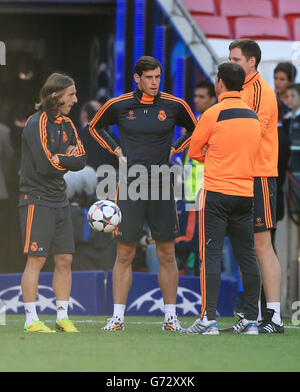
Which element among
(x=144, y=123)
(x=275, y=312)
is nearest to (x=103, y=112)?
(x=144, y=123)

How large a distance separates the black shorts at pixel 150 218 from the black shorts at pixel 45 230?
0.44 meters

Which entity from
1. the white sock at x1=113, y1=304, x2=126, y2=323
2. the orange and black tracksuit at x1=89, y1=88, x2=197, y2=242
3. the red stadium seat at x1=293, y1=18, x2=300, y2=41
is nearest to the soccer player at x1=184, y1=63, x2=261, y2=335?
the orange and black tracksuit at x1=89, y1=88, x2=197, y2=242

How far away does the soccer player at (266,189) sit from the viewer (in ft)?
21.9

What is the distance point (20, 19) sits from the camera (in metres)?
13.5

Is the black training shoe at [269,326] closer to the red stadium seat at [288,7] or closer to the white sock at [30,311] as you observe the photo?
the white sock at [30,311]

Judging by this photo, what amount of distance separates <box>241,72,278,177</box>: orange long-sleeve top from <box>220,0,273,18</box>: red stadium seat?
6.91 meters

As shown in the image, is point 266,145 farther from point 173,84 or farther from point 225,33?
point 225,33

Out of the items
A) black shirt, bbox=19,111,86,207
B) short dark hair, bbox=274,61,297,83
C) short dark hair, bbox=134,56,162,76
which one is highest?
short dark hair, bbox=274,61,297,83

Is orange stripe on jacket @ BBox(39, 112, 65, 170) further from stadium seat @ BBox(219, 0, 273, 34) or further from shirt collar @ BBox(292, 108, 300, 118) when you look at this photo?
stadium seat @ BBox(219, 0, 273, 34)

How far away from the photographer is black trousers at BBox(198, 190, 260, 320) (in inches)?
245

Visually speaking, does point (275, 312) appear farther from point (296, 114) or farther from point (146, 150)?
point (296, 114)

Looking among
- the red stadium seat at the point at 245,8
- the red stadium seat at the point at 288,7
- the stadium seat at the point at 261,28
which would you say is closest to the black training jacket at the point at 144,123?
the stadium seat at the point at 261,28

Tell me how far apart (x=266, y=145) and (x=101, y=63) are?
22.7 ft

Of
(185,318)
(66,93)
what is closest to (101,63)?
(185,318)
